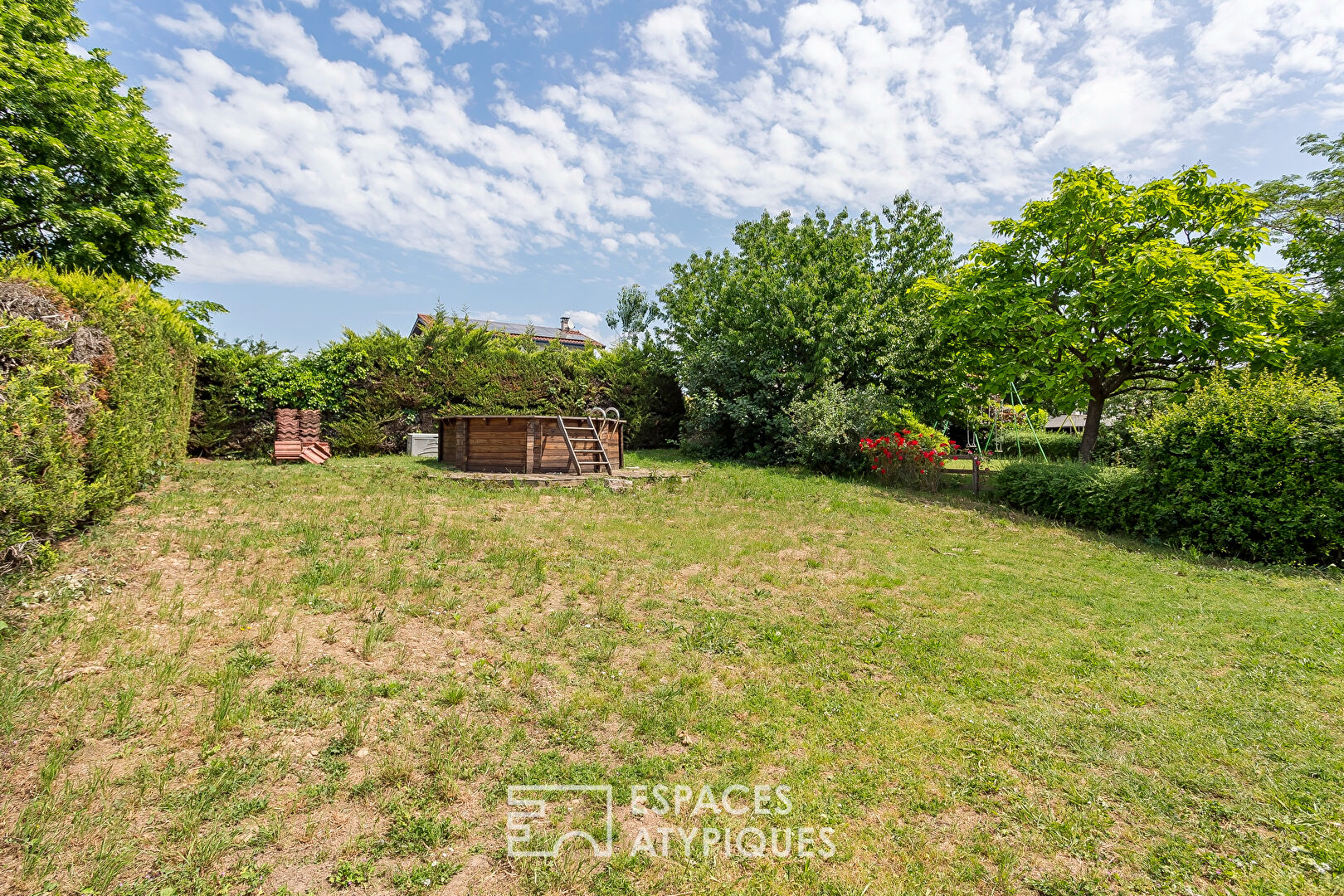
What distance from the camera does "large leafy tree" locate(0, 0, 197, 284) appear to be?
10633 mm

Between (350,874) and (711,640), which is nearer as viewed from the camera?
(350,874)

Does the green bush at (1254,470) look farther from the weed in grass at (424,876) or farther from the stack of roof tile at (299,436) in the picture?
the stack of roof tile at (299,436)

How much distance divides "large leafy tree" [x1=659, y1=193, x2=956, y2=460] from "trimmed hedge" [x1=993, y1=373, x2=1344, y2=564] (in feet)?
19.9

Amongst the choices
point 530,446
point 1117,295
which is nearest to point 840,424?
point 1117,295

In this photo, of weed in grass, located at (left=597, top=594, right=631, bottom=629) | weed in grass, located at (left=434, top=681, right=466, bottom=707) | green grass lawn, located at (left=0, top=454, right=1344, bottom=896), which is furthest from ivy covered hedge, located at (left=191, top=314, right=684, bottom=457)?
weed in grass, located at (left=434, top=681, right=466, bottom=707)

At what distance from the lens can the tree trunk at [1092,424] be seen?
14.0 metres

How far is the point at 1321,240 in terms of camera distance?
1230 cm

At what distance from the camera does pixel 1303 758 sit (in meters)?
3.16

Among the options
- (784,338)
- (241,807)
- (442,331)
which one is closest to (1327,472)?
(784,338)

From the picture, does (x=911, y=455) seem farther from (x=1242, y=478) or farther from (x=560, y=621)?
(x=560, y=621)

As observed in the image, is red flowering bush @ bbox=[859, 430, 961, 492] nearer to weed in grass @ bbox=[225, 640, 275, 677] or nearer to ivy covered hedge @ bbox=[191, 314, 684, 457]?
ivy covered hedge @ bbox=[191, 314, 684, 457]

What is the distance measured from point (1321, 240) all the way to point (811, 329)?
1140 cm

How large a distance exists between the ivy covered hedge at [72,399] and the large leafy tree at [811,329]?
1265 cm

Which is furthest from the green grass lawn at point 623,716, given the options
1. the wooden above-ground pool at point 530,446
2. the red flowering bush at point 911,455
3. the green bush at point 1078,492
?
the red flowering bush at point 911,455
